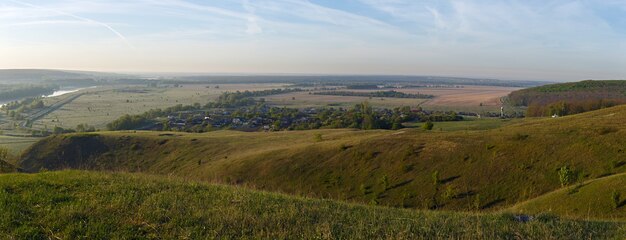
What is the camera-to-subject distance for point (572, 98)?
403ft

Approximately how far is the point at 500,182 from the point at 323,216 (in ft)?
83.8

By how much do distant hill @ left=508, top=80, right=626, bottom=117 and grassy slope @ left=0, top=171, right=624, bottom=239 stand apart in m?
106

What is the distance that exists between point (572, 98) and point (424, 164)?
109 m

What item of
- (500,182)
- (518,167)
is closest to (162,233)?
(500,182)

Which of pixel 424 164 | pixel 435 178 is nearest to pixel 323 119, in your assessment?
pixel 424 164

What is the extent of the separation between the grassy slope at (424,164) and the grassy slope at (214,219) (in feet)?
36.5

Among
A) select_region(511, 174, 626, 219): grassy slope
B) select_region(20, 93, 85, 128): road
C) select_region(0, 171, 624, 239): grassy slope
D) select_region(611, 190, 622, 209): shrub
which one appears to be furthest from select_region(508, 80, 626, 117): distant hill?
select_region(20, 93, 85, 128): road

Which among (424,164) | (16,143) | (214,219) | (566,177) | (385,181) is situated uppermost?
(214,219)

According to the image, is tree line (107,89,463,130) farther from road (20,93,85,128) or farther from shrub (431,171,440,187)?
shrub (431,171,440,187)

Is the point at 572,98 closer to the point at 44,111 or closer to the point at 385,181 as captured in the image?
the point at 385,181

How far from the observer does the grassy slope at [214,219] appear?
8.88 metres

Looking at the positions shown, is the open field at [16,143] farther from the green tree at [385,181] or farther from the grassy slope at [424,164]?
the green tree at [385,181]

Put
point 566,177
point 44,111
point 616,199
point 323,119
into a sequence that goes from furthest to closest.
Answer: point 44,111
point 323,119
point 566,177
point 616,199

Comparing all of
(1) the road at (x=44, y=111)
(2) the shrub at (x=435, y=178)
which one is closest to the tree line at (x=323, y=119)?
(1) the road at (x=44, y=111)
